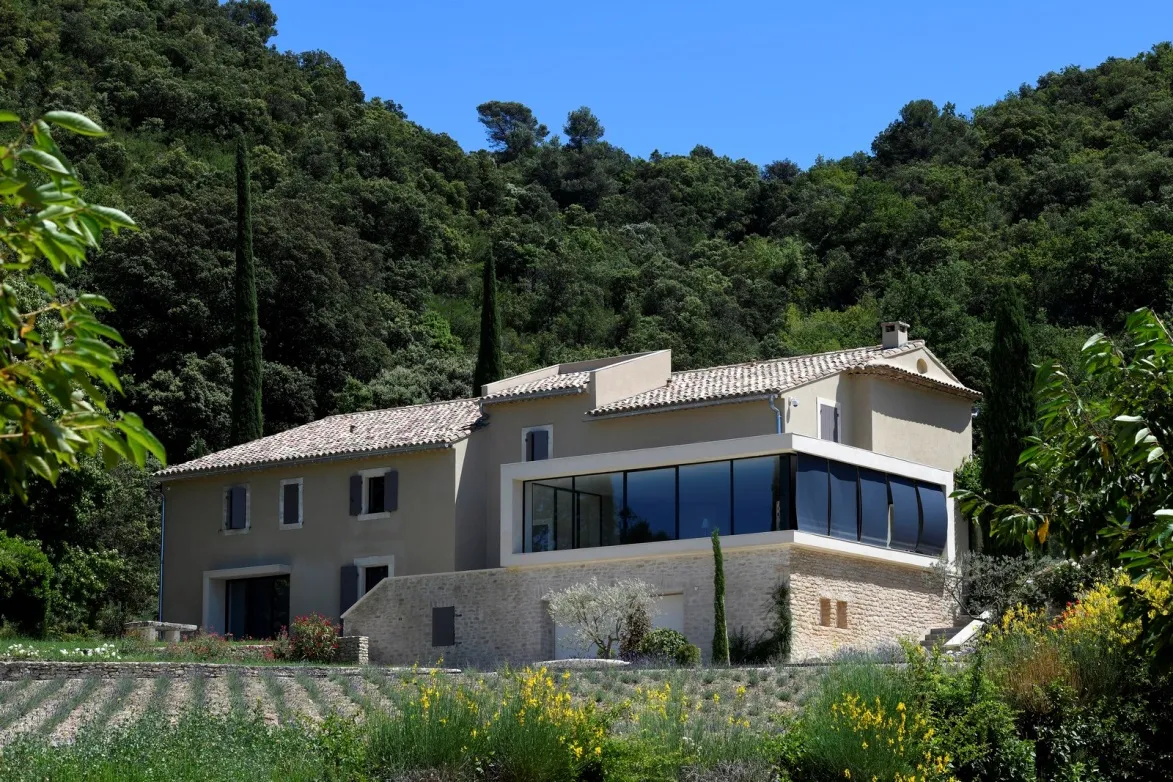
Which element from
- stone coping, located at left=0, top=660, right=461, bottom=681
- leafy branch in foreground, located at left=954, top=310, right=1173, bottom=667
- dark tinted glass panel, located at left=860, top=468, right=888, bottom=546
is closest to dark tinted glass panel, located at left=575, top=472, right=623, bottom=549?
dark tinted glass panel, located at left=860, top=468, right=888, bottom=546

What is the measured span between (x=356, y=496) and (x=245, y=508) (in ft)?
13.1

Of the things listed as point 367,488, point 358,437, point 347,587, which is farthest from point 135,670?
point 358,437

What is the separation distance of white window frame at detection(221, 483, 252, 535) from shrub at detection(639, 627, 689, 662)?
1478cm

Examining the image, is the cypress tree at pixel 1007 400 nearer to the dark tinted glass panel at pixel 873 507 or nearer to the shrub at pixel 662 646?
the dark tinted glass panel at pixel 873 507

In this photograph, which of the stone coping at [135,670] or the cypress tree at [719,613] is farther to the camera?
the cypress tree at [719,613]

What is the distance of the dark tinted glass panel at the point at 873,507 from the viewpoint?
35781 mm

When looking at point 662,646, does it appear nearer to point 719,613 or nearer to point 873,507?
point 719,613

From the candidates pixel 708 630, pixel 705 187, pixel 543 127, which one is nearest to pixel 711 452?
pixel 708 630

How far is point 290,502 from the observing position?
42406 mm

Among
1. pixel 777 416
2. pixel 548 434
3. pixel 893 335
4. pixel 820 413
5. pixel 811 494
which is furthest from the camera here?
pixel 893 335

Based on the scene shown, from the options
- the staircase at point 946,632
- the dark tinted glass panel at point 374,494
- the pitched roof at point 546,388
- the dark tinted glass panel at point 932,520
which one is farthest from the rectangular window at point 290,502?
the staircase at point 946,632

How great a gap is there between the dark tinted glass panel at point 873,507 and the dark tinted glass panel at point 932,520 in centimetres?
149

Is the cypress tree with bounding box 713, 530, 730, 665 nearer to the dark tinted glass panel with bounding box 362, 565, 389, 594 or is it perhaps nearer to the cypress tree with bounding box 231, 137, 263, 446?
the dark tinted glass panel with bounding box 362, 565, 389, 594

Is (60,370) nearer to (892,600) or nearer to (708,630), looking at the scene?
(708,630)
